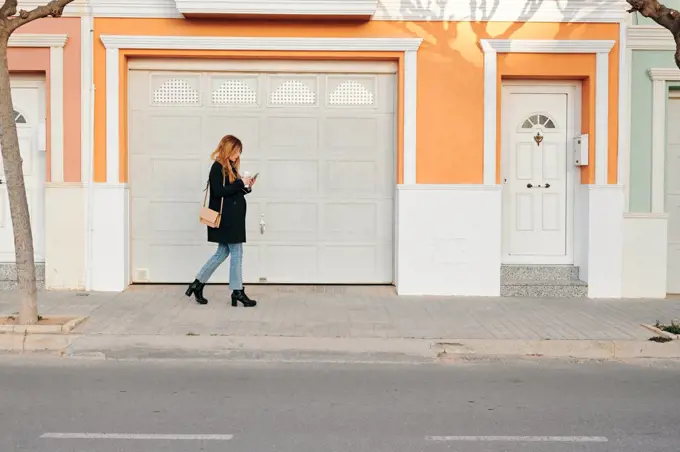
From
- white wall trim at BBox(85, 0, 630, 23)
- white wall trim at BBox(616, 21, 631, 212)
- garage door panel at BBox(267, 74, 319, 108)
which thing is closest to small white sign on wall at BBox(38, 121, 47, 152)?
white wall trim at BBox(85, 0, 630, 23)

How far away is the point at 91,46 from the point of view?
10.6m

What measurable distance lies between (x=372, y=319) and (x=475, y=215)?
7.73 ft

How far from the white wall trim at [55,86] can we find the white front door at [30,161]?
1.42 feet

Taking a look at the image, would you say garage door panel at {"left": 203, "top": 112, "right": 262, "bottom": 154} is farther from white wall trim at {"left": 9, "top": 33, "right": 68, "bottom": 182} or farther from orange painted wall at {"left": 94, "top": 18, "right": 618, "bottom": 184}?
white wall trim at {"left": 9, "top": 33, "right": 68, "bottom": 182}

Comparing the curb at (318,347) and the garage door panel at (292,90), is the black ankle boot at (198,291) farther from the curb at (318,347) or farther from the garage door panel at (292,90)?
the garage door panel at (292,90)

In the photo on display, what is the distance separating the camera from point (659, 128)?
36.1ft

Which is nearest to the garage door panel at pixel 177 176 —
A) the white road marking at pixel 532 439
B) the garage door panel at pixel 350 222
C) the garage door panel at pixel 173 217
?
the garage door panel at pixel 173 217

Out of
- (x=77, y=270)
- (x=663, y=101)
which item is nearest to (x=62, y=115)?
(x=77, y=270)

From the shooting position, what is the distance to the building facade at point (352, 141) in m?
10.6

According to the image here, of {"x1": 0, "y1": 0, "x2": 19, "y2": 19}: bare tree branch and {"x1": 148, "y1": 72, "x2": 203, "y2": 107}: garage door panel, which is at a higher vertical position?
{"x1": 0, "y1": 0, "x2": 19, "y2": 19}: bare tree branch

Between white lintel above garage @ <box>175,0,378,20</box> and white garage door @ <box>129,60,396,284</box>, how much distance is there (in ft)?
2.63

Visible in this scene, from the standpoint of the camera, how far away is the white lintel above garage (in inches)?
402

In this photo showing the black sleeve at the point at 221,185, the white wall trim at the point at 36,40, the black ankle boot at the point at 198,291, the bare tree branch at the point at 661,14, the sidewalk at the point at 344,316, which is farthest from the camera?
the white wall trim at the point at 36,40

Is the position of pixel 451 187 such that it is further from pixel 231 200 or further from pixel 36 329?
pixel 36 329
